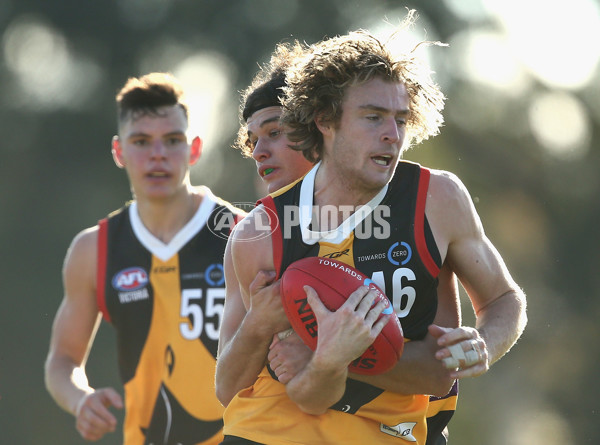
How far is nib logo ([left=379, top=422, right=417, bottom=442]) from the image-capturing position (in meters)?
4.39

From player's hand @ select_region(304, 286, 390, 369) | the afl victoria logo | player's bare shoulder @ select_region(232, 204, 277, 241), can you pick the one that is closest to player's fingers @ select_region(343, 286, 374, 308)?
player's hand @ select_region(304, 286, 390, 369)

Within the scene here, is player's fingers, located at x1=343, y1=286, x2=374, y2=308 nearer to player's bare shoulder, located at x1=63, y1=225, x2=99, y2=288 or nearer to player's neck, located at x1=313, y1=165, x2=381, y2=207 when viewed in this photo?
player's neck, located at x1=313, y1=165, x2=381, y2=207

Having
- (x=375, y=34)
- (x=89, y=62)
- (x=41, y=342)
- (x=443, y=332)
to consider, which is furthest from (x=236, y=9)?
(x=443, y=332)

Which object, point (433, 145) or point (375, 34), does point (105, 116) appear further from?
point (375, 34)

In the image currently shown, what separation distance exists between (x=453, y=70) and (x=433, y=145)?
4.75ft

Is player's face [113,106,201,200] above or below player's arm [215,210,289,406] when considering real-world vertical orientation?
above

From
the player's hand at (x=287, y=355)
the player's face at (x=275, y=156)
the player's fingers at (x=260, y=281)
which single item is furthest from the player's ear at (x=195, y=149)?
the player's hand at (x=287, y=355)

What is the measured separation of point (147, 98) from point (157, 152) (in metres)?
0.47

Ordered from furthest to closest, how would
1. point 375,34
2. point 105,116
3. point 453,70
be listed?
point 105,116 < point 453,70 < point 375,34

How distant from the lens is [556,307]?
15547mm

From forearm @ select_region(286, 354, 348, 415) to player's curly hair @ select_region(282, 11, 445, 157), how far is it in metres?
1.20

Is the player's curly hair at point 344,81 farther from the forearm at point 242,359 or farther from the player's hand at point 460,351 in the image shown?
the player's hand at point 460,351

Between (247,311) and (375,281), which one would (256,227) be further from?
(375,281)

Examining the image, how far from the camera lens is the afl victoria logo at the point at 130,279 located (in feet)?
22.7
